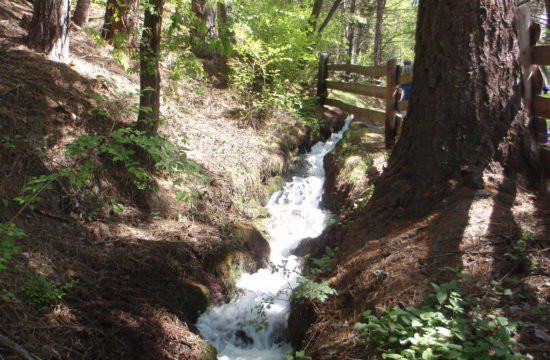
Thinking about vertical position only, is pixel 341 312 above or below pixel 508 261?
below

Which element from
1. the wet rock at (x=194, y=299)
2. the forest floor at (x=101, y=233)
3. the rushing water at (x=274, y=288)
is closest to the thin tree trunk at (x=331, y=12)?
the rushing water at (x=274, y=288)

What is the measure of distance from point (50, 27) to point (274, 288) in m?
4.60

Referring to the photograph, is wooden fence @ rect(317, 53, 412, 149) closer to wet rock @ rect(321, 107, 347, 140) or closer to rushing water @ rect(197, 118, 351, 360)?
wet rock @ rect(321, 107, 347, 140)

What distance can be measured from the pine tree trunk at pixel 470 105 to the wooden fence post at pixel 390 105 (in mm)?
3113

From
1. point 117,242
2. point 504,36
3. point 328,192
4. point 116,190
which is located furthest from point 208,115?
point 504,36

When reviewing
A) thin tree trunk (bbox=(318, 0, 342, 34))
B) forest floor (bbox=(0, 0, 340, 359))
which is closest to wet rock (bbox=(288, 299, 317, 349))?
forest floor (bbox=(0, 0, 340, 359))

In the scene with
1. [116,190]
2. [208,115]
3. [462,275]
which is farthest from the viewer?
[208,115]

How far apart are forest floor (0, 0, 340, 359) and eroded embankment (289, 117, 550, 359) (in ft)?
4.35

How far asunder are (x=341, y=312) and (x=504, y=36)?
113 inches

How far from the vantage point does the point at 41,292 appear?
3.30 metres

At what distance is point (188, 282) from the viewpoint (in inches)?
178

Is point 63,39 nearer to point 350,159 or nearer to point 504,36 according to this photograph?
point 350,159

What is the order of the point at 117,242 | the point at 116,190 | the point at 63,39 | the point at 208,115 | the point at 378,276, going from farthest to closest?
1. the point at 208,115
2. the point at 63,39
3. the point at 116,190
4. the point at 117,242
5. the point at 378,276

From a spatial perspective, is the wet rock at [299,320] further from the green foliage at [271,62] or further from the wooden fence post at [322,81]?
the wooden fence post at [322,81]
